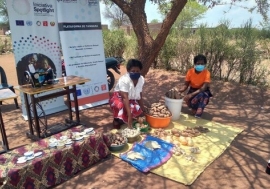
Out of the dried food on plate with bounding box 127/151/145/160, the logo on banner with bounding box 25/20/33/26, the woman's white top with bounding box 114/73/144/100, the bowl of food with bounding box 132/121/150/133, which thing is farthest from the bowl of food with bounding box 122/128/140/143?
the logo on banner with bounding box 25/20/33/26

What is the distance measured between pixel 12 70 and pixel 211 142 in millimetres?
8818

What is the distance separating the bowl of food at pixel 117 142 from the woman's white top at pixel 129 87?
694 mm

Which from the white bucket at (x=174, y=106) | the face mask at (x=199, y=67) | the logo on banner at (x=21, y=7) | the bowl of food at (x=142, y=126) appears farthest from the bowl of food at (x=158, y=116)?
the logo on banner at (x=21, y=7)

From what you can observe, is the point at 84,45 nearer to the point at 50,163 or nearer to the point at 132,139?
the point at 132,139

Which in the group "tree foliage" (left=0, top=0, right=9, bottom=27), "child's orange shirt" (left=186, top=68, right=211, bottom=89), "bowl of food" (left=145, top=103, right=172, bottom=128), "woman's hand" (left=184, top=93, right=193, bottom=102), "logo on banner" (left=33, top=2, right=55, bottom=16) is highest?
"tree foliage" (left=0, top=0, right=9, bottom=27)

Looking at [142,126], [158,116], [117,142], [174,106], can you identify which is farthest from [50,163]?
[174,106]

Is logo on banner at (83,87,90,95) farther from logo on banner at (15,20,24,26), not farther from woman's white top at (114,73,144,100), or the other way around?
logo on banner at (15,20,24,26)

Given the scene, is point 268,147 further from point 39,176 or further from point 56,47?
point 56,47

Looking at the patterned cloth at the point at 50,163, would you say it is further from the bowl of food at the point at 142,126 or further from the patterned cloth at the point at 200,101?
the patterned cloth at the point at 200,101

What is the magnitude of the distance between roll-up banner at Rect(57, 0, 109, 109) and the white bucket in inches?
65.0

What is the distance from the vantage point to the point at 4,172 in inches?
83.1

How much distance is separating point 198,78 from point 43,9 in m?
3.07

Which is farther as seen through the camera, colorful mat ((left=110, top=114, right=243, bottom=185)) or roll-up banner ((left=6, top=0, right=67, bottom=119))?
roll-up banner ((left=6, top=0, right=67, bottom=119))

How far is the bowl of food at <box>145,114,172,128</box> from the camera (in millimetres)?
3566
